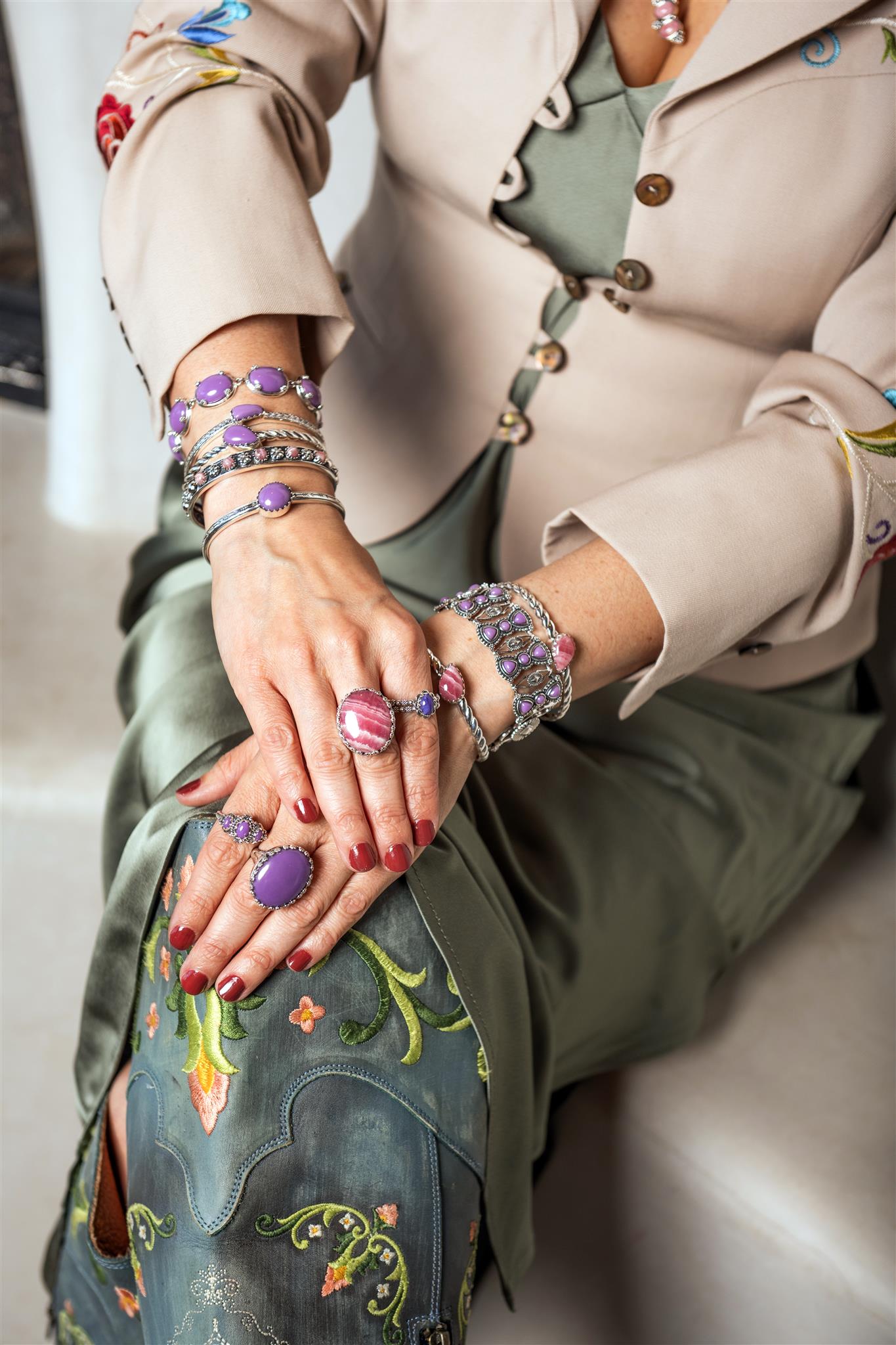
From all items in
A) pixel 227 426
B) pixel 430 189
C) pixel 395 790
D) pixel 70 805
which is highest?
pixel 430 189

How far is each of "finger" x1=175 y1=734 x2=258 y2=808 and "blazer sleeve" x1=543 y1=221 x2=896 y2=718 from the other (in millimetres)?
266

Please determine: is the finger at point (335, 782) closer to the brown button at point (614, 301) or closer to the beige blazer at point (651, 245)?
the beige blazer at point (651, 245)

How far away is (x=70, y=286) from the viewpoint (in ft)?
5.17

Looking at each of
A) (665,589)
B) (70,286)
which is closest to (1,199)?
(70,286)

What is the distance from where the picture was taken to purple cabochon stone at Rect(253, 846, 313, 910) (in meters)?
0.60

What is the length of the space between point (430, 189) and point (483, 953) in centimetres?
61

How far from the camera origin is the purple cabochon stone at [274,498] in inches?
26.1

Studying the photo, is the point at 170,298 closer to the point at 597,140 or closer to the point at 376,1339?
the point at 597,140

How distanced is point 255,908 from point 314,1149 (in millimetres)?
144

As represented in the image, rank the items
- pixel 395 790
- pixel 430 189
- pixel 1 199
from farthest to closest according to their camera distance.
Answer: pixel 1 199
pixel 430 189
pixel 395 790

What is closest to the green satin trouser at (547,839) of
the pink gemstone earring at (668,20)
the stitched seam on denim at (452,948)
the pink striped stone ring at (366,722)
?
the stitched seam on denim at (452,948)

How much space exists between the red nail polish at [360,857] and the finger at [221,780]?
107 mm

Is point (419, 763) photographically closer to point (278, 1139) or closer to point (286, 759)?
point (286, 759)

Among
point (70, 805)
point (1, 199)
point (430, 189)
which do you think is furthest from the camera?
point (1, 199)
